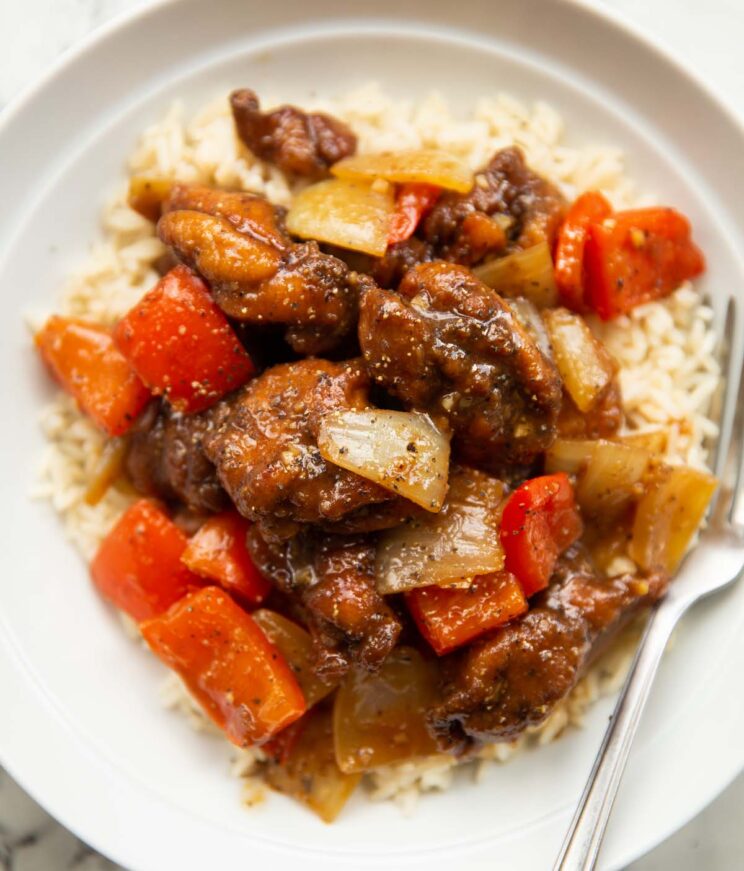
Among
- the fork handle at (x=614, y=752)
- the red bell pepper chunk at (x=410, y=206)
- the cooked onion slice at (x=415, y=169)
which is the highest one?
the cooked onion slice at (x=415, y=169)

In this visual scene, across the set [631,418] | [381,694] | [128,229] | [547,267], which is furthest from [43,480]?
[631,418]

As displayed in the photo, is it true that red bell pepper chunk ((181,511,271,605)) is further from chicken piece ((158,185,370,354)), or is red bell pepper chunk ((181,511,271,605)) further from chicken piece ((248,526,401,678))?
chicken piece ((158,185,370,354))

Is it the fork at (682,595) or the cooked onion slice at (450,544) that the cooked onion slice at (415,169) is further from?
the fork at (682,595)

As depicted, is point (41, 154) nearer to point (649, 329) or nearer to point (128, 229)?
point (128, 229)

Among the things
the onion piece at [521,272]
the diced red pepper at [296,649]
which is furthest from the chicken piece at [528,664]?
the onion piece at [521,272]

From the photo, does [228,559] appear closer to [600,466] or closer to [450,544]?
[450,544]

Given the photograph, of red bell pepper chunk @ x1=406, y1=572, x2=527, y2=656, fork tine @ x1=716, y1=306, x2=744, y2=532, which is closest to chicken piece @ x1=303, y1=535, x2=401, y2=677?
red bell pepper chunk @ x1=406, y1=572, x2=527, y2=656

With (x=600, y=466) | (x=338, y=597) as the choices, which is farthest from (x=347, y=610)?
(x=600, y=466)
